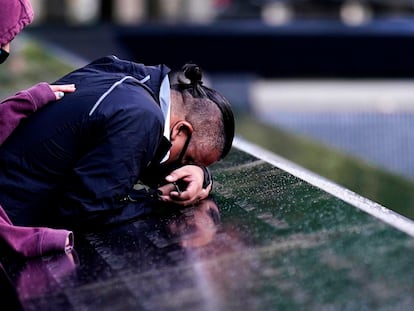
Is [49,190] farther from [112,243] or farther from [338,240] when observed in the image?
[338,240]

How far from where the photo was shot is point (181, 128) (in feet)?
9.71

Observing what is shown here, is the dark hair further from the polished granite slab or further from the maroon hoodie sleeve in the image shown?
the maroon hoodie sleeve

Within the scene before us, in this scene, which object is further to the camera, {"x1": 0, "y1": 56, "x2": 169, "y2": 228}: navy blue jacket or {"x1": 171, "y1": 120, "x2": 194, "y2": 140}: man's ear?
{"x1": 171, "y1": 120, "x2": 194, "y2": 140}: man's ear

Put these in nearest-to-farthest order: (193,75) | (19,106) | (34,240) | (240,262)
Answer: (240,262) → (34,240) → (19,106) → (193,75)

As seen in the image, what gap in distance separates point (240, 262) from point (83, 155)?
0.69 m

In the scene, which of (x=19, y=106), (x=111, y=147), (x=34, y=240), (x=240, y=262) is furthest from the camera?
(x=19, y=106)

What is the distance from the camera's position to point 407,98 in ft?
40.0

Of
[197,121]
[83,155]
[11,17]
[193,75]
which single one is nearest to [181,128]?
[197,121]

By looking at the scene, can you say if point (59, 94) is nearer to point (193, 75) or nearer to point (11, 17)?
point (11, 17)

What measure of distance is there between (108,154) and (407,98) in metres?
9.84

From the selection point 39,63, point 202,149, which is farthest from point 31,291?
point 39,63

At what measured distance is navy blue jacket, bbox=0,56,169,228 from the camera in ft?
9.11

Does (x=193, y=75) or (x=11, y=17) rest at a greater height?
(x=11, y=17)

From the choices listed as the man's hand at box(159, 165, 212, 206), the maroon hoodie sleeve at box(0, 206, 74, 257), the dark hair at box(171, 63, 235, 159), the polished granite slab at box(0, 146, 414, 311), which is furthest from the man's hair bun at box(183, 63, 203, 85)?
the maroon hoodie sleeve at box(0, 206, 74, 257)
